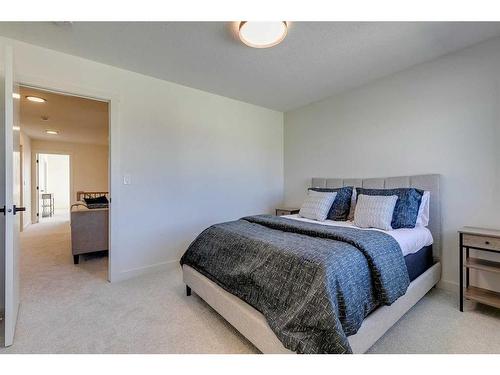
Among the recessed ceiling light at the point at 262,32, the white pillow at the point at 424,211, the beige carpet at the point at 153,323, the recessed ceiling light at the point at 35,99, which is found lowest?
the beige carpet at the point at 153,323

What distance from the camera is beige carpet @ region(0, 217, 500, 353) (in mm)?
1580

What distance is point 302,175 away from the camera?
13.0 ft

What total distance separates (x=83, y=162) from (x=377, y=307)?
27.4 feet

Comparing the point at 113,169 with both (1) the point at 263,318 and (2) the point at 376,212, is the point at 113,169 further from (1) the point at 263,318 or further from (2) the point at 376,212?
(2) the point at 376,212

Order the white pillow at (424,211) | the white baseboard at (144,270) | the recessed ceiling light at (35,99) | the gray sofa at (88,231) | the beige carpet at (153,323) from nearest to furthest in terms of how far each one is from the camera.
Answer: the beige carpet at (153,323), the white pillow at (424,211), the white baseboard at (144,270), the gray sofa at (88,231), the recessed ceiling light at (35,99)

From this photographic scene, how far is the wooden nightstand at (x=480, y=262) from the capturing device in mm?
1861

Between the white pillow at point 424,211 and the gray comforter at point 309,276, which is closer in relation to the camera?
the gray comforter at point 309,276

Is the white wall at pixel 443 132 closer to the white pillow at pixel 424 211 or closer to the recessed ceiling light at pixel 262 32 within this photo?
the white pillow at pixel 424 211

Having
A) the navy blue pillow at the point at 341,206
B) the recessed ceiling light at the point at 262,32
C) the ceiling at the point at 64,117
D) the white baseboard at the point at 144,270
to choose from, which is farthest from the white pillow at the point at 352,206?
the ceiling at the point at 64,117

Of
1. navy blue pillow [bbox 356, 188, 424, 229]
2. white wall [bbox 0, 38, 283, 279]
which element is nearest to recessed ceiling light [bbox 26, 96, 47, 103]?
white wall [bbox 0, 38, 283, 279]

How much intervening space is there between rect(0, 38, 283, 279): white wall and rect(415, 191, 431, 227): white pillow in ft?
7.34

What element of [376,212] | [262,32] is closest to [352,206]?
[376,212]

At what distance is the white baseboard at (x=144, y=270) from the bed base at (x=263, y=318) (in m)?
1.02

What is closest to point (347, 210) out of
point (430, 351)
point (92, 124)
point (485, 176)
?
point (485, 176)
